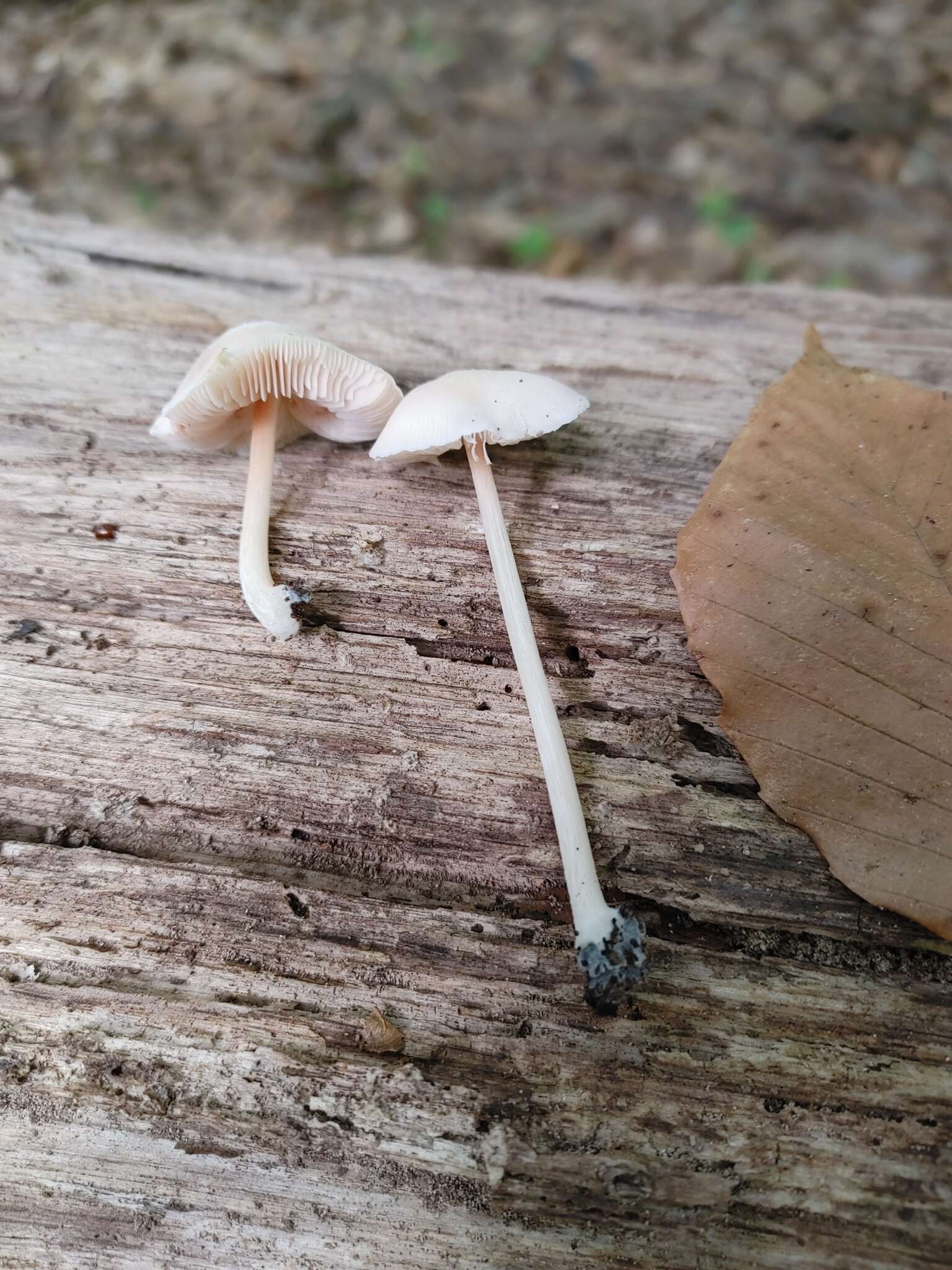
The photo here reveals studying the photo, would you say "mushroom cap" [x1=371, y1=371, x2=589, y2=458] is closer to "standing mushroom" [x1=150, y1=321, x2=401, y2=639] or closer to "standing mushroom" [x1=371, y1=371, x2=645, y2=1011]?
"standing mushroom" [x1=371, y1=371, x2=645, y2=1011]

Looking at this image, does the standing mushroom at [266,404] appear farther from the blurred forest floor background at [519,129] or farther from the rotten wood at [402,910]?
the blurred forest floor background at [519,129]

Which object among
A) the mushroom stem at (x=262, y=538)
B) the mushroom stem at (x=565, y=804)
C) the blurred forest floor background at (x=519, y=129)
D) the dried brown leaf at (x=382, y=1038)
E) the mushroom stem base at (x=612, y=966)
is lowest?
the dried brown leaf at (x=382, y=1038)

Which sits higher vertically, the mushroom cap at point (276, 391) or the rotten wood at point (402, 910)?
the mushroom cap at point (276, 391)

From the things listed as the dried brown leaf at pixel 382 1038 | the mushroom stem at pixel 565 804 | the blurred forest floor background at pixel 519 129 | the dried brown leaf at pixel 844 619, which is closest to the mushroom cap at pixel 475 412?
the mushroom stem at pixel 565 804

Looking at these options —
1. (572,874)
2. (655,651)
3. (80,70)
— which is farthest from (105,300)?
(80,70)

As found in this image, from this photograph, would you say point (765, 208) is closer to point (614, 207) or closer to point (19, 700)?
point (614, 207)

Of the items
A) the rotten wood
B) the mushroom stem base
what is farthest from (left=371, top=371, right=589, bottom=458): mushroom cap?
the mushroom stem base

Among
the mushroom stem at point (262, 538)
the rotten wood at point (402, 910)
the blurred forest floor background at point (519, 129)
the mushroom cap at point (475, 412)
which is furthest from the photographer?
the blurred forest floor background at point (519, 129)

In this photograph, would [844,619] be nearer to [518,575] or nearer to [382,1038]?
[518,575]

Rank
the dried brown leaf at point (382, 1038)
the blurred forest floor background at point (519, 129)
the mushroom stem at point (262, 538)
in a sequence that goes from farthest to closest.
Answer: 1. the blurred forest floor background at point (519, 129)
2. the mushroom stem at point (262, 538)
3. the dried brown leaf at point (382, 1038)
